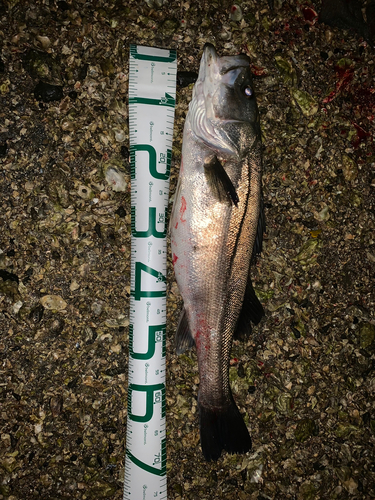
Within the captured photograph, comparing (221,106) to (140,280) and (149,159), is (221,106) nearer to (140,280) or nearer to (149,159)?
(149,159)

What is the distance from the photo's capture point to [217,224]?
1.80 meters

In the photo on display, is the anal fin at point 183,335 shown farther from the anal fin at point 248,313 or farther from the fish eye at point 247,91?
the fish eye at point 247,91

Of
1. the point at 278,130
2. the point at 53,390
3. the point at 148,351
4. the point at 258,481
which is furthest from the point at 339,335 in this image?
the point at 53,390

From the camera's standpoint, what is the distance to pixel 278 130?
2248mm

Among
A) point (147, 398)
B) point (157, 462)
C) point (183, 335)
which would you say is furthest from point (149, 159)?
point (157, 462)

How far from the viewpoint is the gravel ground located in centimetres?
199

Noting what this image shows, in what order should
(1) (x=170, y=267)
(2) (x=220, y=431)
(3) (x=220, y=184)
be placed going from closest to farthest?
1. (3) (x=220, y=184)
2. (2) (x=220, y=431)
3. (1) (x=170, y=267)

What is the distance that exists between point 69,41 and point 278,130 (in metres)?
1.38

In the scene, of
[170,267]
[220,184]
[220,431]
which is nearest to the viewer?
[220,184]

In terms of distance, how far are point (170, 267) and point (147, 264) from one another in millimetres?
199

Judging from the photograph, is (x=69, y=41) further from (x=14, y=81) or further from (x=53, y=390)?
(x=53, y=390)

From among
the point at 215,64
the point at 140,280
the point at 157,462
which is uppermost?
the point at 215,64

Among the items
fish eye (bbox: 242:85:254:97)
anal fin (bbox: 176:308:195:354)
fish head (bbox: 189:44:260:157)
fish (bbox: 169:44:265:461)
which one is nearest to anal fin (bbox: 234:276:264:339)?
fish (bbox: 169:44:265:461)

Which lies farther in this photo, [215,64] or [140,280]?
[140,280]
